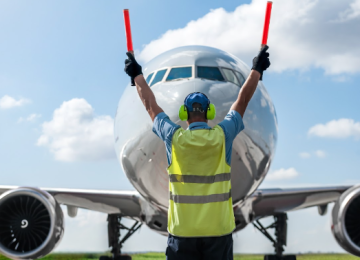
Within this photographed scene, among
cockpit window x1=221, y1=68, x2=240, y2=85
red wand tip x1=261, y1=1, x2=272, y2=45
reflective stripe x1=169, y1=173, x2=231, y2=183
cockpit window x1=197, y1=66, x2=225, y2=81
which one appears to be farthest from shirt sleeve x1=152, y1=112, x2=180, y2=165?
cockpit window x1=221, y1=68, x2=240, y2=85

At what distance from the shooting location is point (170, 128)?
2.72m

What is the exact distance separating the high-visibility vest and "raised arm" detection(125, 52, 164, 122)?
300mm

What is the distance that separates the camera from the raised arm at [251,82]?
2895 mm

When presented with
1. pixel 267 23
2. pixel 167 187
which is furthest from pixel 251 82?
pixel 167 187

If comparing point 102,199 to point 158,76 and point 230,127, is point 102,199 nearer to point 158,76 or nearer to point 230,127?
point 158,76

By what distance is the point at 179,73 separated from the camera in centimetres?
554

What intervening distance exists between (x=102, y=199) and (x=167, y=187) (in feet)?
13.0

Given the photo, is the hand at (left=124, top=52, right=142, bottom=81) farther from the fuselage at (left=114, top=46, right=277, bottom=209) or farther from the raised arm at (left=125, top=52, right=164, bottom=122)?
the fuselage at (left=114, top=46, right=277, bottom=209)

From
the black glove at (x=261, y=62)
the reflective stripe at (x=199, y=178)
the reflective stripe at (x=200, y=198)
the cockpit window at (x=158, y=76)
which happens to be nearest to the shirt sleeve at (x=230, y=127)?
the reflective stripe at (x=199, y=178)

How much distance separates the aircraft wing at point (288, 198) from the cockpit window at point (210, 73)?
3.69m

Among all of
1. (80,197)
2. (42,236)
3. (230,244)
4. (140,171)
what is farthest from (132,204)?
(230,244)

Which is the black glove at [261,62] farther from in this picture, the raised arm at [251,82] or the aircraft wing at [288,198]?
the aircraft wing at [288,198]

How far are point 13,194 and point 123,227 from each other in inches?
120

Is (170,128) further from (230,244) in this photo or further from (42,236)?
(42,236)
